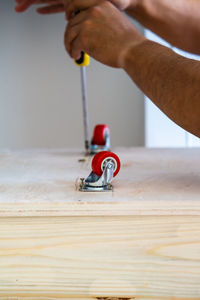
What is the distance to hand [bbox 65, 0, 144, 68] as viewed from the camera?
21.0 inches

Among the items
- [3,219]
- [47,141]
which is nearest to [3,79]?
[47,141]

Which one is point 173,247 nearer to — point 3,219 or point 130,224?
point 130,224

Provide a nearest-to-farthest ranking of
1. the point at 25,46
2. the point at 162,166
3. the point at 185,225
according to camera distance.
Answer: the point at 185,225
the point at 162,166
the point at 25,46

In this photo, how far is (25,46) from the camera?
5.89 ft

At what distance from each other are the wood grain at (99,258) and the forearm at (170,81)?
0.41ft

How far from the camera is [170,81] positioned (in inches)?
17.2

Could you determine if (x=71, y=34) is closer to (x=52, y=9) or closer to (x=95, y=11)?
(x=95, y=11)

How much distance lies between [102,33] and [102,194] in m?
0.28

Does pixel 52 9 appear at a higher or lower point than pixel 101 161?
higher

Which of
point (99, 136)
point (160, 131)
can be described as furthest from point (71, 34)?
point (160, 131)

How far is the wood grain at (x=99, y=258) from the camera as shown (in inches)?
14.8

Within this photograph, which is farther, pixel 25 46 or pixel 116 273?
pixel 25 46

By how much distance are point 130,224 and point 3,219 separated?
0.43 feet

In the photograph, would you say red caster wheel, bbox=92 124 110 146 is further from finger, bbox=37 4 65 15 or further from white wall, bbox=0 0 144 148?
white wall, bbox=0 0 144 148
